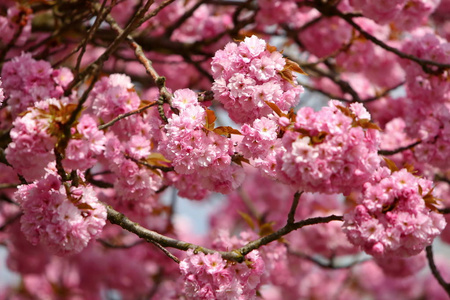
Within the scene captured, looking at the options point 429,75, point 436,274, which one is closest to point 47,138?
point 436,274

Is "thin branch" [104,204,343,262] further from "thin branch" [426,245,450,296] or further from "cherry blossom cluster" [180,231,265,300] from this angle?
"thin branch" [426,245,450,296]

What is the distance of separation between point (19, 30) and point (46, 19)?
2.69ft

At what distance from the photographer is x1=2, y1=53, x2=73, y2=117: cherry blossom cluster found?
8.87ft

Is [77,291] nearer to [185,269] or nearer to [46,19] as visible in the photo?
[46,19]

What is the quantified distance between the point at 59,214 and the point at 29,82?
0.97 meters

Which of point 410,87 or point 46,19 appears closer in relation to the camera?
point 410,87

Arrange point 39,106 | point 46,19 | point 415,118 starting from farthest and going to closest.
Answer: point 46,19, point 415,118, point 39,106

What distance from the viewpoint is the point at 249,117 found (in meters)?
2.29

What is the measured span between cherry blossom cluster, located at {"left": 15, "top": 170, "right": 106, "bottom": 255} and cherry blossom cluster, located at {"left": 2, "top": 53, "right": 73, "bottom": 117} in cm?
68

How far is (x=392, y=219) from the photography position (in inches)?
82.0

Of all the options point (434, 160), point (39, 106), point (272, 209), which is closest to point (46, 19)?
point (39, 106)

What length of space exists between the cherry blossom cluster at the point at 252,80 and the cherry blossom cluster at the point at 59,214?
67cm

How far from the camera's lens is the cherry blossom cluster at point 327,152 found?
74.0 inches

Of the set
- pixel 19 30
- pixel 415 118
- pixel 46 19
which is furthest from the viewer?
pixel 46 19
